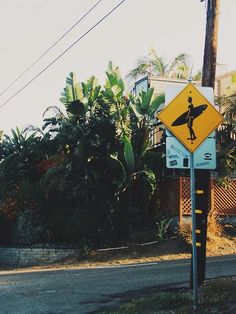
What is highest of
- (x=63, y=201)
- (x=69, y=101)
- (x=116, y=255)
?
(x=69, y=101)

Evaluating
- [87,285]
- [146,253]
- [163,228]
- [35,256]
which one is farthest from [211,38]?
[35,256]

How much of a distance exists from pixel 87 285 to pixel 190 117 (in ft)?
17.4

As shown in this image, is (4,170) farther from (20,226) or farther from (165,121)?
(165,121)

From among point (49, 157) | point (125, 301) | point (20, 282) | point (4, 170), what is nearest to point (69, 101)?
point (49, 157)

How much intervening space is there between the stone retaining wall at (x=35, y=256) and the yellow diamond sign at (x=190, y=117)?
11.4 meters

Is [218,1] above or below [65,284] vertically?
above

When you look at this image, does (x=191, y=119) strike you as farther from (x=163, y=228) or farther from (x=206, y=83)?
(x=163, y=228)

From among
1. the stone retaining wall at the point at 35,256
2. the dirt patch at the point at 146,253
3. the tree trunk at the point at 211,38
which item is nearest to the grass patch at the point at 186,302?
the tree trunk at the point at 211,38

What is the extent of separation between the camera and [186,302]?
809cm

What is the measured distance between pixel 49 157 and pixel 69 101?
2.74m

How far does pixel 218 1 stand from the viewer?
34.3 feet

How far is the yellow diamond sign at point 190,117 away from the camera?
7711mm

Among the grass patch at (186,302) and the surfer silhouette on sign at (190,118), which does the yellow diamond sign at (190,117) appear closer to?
the surfer silhouette on sign at (190,118)

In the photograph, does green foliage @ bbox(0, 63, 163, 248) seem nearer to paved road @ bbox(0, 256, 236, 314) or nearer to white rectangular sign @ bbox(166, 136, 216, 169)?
paved road @ bbox(0, 256, 236, 314)
